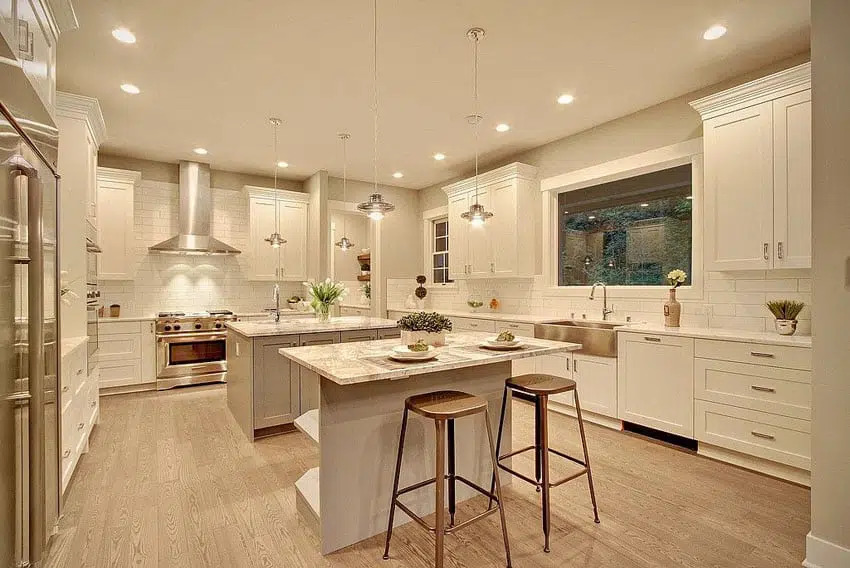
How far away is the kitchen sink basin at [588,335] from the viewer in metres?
3.74

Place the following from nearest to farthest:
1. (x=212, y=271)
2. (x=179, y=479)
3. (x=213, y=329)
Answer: (x=179, y=479), (x=213, y=329), (x=212, y=271)

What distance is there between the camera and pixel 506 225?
5.19 meters

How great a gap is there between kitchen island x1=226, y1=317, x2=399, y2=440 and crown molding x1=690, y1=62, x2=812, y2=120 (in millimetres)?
3260

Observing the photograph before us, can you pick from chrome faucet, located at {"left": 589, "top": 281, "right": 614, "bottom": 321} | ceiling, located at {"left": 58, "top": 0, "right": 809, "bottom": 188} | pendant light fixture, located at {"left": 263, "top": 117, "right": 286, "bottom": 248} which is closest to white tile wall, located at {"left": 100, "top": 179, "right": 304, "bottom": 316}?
pendant light fixture, located at {"left": 263, "top": 117, "right": 286, "bottom": 248}

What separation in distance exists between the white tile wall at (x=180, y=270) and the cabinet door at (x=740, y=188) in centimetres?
567

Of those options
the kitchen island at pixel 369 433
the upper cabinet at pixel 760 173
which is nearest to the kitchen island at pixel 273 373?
the kitchen island at pixel 369 433

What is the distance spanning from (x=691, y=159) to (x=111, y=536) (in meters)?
4.84

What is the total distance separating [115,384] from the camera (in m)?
5.02

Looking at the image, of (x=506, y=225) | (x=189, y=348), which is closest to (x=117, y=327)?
(x=189, y=348)

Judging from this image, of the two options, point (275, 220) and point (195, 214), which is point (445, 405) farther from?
point (195, 214)

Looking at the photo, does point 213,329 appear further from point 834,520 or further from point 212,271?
point 834,520

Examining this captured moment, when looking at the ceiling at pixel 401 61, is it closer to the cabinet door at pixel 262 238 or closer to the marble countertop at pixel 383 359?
the cabinet door at pixel 262 238

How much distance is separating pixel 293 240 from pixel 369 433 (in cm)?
475

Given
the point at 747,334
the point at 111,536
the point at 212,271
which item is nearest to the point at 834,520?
the point at 747,334
